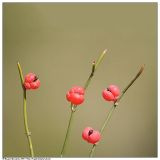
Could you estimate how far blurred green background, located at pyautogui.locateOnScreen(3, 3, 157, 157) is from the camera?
3.97 feet

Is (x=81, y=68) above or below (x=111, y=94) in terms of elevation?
above

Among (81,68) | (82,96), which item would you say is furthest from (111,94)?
(81,68)

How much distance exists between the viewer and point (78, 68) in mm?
1277

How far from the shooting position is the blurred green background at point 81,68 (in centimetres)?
121

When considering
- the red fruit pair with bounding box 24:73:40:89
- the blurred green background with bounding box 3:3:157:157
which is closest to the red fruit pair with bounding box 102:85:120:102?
the red fruit pair with bounding box 24:73:40:89

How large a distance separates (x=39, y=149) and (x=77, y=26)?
1.63ft

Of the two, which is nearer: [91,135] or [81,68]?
[91,135]

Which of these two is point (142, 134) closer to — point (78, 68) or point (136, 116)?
point (136, 116)

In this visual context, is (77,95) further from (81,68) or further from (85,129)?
(81,68)

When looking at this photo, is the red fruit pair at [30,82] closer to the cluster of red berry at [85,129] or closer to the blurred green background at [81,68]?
the cluster of red berry at [85,129]

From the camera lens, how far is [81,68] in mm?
1272

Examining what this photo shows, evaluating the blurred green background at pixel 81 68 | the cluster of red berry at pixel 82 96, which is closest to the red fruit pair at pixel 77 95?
the cluster of red berry at pixel 82 96

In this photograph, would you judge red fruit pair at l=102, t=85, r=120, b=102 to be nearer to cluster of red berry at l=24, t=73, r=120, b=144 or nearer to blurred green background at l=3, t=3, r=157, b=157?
cluster of red berry at l=24, t=73, r=120, b=144

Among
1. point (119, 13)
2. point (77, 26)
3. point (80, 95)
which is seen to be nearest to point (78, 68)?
point (77, 26)
